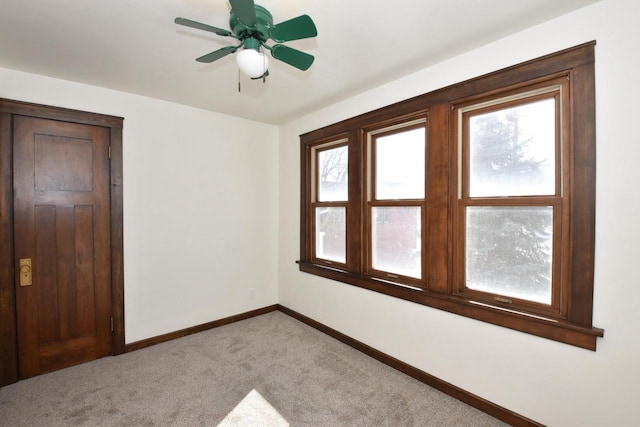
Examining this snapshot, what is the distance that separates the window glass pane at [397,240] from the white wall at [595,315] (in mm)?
391

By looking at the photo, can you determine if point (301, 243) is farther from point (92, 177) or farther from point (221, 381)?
point (92, 177)

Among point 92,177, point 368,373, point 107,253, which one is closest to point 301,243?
point 368,373

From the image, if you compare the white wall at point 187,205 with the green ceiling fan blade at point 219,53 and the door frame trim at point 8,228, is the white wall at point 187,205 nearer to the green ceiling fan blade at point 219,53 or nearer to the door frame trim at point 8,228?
the door frame trim at point 8,228

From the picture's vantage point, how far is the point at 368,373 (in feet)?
8.58

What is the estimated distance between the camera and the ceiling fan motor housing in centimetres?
155

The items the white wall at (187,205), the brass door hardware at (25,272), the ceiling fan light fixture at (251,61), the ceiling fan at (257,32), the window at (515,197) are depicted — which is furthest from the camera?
the white wall at (187,205)

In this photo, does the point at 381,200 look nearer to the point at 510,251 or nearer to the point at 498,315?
the point at 510,251

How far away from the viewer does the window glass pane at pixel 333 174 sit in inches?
134

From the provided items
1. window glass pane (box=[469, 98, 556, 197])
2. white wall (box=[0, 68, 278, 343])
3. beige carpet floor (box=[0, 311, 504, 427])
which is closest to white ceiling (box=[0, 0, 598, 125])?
white wall (box=[0, 68, 278, 343])

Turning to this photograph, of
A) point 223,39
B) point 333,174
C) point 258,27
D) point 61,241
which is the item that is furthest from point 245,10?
point 61,241

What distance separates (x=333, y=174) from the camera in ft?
11.7

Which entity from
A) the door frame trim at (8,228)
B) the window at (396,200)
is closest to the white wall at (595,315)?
the window at (396,200)

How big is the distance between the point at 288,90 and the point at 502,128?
1.94 meters

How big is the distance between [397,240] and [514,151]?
1.21m
